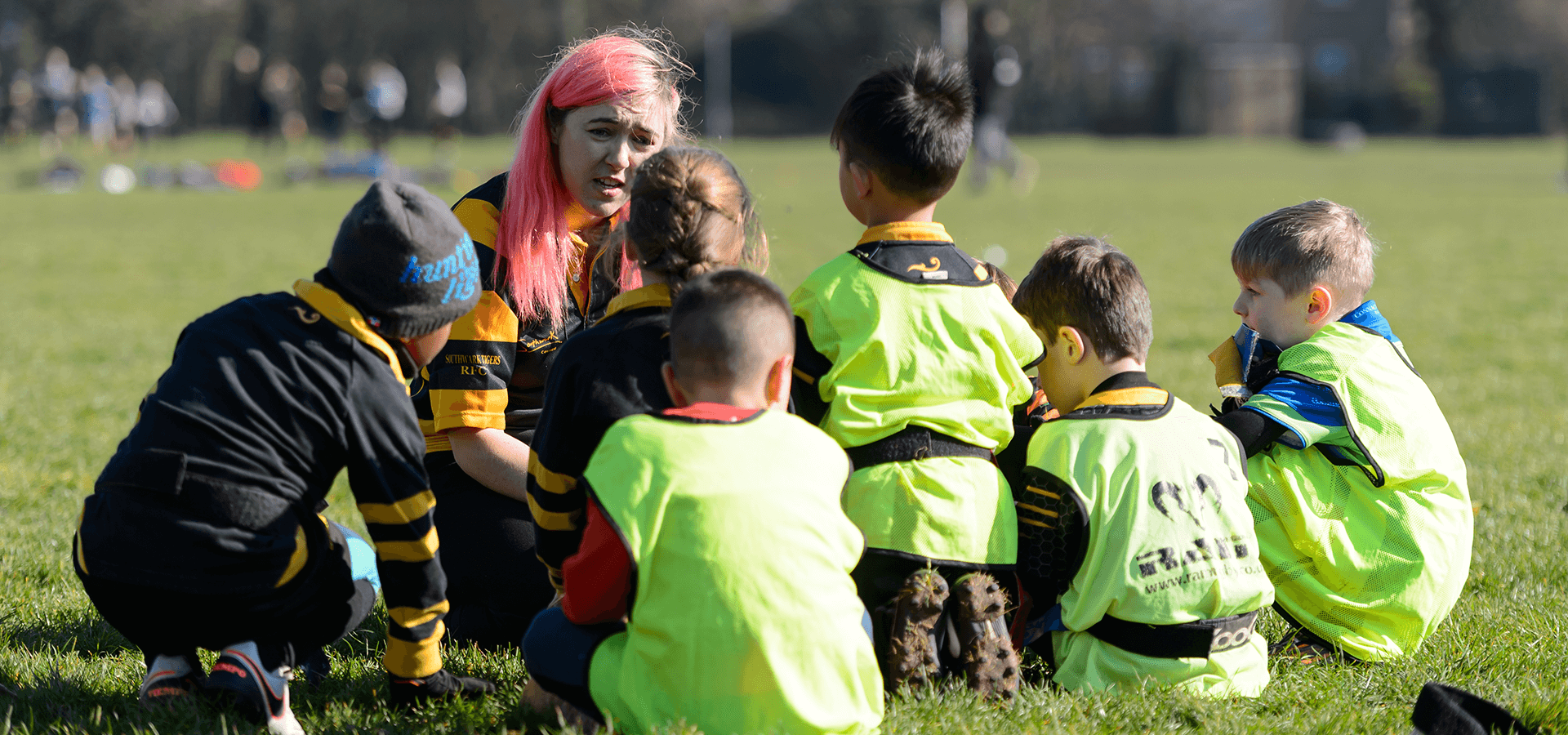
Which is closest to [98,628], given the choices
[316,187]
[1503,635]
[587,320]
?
[587,320]

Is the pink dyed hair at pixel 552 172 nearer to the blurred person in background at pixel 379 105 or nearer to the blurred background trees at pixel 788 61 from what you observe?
the blurred person in background at pixel 379 105

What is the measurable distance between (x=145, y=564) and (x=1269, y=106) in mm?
50546

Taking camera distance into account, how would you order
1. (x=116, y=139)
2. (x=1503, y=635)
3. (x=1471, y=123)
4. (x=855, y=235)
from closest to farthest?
(x=1503, y=635), (x=855, y=235), (x=116, y=139), (x=1471, y=123)

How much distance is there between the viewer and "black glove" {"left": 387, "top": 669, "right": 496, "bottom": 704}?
271 cm

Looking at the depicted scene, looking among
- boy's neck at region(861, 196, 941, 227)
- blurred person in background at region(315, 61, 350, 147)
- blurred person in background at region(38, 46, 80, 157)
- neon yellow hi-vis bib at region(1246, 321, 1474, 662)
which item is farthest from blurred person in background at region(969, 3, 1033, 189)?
blurred person in background at region(38, 46, 80, 157)

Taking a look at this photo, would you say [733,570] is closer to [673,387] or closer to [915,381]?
[673,387]

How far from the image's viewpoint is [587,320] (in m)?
3.39

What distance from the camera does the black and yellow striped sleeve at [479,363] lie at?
3.10m

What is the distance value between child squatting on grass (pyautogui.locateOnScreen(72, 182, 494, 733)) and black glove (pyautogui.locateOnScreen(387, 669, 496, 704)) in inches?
6.2

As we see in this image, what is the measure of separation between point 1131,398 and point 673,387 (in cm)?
98

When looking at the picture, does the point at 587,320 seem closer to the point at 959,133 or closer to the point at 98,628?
the point at 959,133

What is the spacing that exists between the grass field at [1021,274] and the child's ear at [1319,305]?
23.7 inches

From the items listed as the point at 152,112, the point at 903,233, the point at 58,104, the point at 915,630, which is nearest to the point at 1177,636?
the point at 915,630

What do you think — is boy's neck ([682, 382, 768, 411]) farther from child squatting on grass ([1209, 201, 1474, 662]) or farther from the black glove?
child squatting on grass ([1209, 201, 1474, 662])
